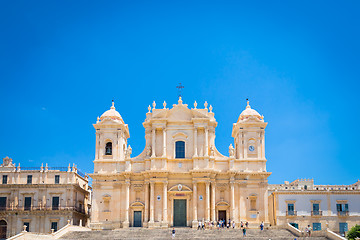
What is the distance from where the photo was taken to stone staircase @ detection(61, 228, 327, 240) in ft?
142

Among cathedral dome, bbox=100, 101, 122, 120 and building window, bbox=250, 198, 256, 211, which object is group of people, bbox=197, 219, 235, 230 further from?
cathedral dome, bbox=100, 101, 122, 120

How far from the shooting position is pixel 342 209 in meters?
52.2

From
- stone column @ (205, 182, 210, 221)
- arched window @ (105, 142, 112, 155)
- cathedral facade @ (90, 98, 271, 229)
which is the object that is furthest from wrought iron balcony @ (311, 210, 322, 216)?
arched window @ (105, 142, 112, 155)

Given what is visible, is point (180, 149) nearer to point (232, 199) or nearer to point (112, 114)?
point (232, 199)

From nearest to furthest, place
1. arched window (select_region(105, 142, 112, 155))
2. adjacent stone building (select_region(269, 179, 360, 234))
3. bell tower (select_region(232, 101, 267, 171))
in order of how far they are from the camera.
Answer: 1. adjacent stone building (select_region(269, 179, 360, 234))
2. bell tower (select_region(232, 101, 267, 171))
3. arched window (select_region(105, 142, 112, 155))

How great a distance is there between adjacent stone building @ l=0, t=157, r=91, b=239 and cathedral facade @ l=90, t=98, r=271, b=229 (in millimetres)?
6253

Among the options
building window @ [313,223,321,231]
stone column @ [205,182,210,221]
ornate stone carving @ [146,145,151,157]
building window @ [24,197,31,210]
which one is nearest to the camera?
stone column @ [205,182,210,221]

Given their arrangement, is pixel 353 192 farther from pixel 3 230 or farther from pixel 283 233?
pixel 3 230

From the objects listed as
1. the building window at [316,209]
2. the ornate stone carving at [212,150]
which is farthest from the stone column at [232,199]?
the building window at [316,209]

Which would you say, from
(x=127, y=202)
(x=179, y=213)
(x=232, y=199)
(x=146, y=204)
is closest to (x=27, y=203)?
(x=127, y=202)

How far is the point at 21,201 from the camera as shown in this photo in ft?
184

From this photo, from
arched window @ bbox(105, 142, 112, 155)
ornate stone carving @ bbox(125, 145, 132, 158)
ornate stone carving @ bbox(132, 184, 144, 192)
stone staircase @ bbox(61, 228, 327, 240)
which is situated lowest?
stone staircase @ bbox(61, 228, 327, 240)

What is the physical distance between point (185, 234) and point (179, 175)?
818cm

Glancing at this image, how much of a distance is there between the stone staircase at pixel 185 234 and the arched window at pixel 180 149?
8.40 meters
